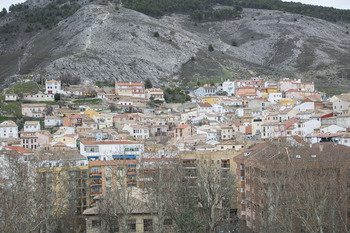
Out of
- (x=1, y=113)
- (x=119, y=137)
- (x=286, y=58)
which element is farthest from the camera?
(x=286, y=58)

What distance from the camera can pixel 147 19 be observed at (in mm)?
A: 188375

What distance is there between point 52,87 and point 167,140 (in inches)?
1817

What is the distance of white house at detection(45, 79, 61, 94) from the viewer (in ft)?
377

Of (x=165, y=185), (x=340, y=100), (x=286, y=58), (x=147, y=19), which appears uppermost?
(x=147, y=19)

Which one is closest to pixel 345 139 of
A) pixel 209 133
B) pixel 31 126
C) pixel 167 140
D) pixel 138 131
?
pixel 209 133

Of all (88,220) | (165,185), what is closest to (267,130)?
(165,185)

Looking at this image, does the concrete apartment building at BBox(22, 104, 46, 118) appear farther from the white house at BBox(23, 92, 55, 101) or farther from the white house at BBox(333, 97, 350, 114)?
the white house at BBox(333, 97, 350, 114)

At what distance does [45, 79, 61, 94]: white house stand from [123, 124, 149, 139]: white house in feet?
120

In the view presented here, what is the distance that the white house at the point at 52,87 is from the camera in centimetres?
11479

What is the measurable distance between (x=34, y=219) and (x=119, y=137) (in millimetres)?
39598

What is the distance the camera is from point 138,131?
85062 millimetres

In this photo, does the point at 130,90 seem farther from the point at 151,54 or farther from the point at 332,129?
the point at 332,129

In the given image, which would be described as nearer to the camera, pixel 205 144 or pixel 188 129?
pixel 205 144

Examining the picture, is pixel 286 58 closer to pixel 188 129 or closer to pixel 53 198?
pixel 188 129
